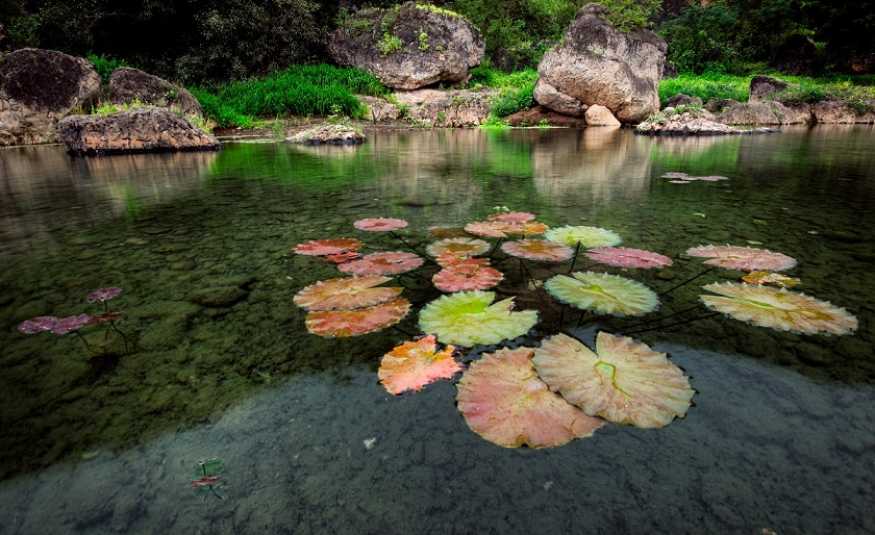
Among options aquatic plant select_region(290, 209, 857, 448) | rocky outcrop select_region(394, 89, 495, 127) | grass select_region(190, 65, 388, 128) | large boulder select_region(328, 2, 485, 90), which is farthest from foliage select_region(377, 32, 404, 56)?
aquatic plant select_region(290, 209, 857, 448)

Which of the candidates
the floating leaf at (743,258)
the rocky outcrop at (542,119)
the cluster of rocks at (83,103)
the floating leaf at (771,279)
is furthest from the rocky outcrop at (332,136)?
the floating leaf at (771,279)

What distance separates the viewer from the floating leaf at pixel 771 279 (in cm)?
151

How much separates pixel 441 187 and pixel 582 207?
1.17 metres

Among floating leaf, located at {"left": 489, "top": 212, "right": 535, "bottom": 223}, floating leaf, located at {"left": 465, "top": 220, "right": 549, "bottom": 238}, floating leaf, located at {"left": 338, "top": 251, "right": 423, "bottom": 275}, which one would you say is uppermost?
floating leaf, located at {"left": 489, "top": 212, "right": 535, "bottom": 223}

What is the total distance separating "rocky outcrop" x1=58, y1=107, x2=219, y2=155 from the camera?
6.66m

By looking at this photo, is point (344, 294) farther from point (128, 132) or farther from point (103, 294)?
point (128, 132)

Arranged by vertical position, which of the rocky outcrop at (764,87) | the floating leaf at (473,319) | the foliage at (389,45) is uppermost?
the foliage at (389,45)

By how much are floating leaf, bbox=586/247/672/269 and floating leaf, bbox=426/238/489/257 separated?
448 millimetres

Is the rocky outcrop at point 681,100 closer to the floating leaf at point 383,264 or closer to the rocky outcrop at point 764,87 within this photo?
the rocky outcrop at point 764,87

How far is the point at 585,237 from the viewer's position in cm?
203

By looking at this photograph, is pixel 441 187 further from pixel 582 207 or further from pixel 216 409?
pixel 216 409

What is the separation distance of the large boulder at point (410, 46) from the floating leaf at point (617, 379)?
562 inches

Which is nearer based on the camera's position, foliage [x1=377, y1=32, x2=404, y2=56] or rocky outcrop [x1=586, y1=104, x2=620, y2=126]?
rocky outcrop [x1=586, y1=104, x2=620, y2=126]

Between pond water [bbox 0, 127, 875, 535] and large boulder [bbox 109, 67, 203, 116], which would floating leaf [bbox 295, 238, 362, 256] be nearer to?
pond water [bbox 0, 127, 875, 535]
